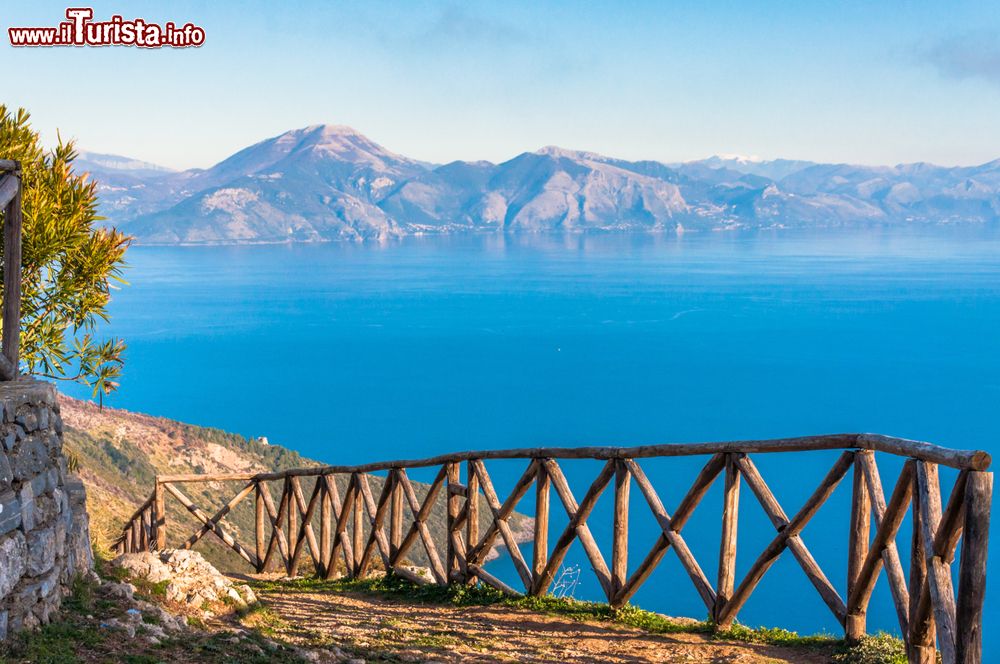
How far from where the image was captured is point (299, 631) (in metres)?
7.03

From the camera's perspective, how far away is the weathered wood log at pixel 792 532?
5688 mm

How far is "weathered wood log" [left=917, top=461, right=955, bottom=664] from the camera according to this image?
14.4ft

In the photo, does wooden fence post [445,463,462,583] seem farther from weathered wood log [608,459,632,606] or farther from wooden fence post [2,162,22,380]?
wooden fence post [2,162,22,380]

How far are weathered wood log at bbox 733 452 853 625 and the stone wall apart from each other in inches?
172

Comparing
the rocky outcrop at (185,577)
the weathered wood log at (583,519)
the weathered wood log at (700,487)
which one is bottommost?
the rocky outcrop at (185,577)

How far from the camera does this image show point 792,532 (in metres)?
5.92

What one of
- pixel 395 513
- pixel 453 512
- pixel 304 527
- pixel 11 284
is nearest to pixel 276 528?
pixel 304 527

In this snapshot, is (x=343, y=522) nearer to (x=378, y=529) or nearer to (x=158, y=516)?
(x=378, y=529)

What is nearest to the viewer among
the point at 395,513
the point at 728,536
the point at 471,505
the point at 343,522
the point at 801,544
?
the point at 801,544

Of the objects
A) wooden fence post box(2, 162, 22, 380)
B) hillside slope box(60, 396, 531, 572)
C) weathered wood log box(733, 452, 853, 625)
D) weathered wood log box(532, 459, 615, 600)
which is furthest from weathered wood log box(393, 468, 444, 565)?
hillside slope box(60, 396, 531, 572)

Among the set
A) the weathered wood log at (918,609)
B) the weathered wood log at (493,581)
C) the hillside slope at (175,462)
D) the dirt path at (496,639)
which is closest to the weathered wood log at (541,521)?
the weathered wood log at (493,581)

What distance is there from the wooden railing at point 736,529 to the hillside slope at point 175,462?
28.2m

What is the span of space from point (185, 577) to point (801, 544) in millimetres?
4869

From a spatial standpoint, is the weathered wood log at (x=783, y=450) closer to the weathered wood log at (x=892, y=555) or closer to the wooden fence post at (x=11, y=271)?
the weathered wood log at (x=892, y=555)
